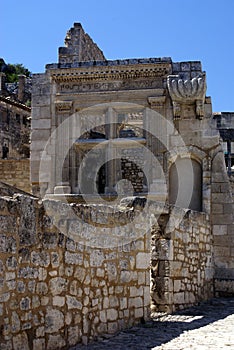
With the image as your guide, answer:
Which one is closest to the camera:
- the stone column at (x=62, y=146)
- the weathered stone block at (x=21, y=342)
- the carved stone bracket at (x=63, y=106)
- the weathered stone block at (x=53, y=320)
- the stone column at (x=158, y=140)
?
the weathered stone block at (x=21, y=342)

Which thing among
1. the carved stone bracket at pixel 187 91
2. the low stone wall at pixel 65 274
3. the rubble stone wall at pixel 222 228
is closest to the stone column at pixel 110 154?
the carved stone bracket at pixel 187 91

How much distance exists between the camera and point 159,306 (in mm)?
8078

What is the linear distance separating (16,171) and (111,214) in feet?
35.9

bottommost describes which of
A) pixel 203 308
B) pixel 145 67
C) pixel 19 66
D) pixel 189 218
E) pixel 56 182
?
pixel 203 308

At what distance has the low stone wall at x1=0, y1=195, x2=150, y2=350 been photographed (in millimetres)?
4504

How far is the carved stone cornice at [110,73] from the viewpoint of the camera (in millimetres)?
11938

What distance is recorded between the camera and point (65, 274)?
17.5 feet

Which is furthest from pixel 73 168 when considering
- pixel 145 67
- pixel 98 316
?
pixel 98 316

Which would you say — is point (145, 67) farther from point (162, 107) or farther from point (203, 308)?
point (203, 308)

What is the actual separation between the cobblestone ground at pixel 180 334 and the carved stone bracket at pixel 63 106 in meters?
5.50

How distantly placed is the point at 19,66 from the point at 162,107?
38093 mm

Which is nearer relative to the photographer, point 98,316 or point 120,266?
point 98,316

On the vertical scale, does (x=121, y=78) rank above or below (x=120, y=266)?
above

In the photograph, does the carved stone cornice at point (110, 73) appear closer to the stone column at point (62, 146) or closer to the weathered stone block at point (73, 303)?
the stone column at point (62, 146)
